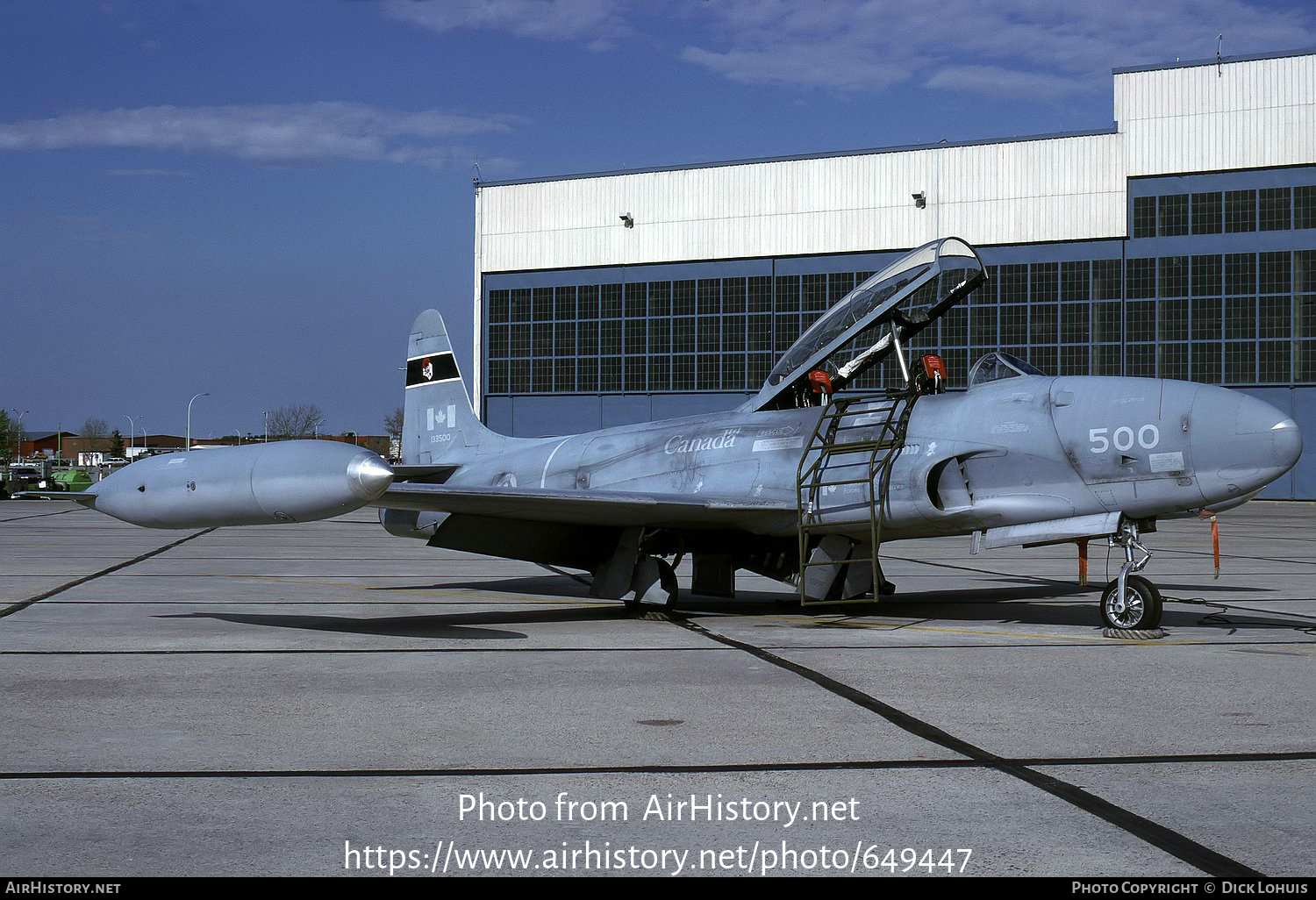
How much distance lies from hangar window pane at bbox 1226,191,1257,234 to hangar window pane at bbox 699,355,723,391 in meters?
20.7

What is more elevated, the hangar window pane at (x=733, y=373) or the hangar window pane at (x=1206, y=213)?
the hangar window pane at (x=1206, y=213)

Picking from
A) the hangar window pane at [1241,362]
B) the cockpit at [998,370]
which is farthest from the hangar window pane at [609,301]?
the cockpit at [998,370]

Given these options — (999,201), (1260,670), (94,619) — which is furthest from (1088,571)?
(999,201)

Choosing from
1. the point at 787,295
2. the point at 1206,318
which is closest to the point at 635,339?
the point at 787,295

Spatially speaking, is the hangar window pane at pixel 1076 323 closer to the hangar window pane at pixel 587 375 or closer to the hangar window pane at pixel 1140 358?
the hangar window pane at pixel 1140 358

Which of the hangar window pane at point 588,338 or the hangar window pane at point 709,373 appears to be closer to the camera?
the hangar window pane at point 709,373

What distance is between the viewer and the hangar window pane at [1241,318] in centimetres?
4872

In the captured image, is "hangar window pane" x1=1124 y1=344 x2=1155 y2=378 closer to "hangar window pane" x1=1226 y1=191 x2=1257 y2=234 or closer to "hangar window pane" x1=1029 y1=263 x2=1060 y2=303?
"hangar window pane" x1=1029 y1=263 x2=1060 y2=303

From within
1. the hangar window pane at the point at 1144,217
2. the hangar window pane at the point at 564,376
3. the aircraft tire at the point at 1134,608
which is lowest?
the aircraft tire at the point at 1134,608

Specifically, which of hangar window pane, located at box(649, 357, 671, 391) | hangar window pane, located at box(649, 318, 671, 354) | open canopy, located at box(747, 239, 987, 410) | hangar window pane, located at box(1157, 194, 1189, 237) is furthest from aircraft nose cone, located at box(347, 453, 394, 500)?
hangar window pane, located at box(649, 318, 671, 354)

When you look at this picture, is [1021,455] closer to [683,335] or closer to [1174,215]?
[1174,215]

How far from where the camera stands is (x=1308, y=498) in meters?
49.6

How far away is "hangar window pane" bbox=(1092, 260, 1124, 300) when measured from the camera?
49562mm

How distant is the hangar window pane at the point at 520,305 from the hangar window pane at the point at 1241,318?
29334mm
